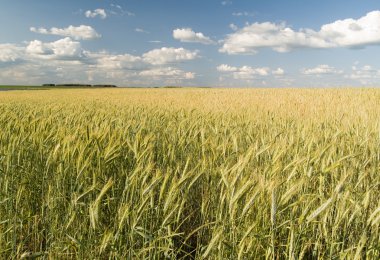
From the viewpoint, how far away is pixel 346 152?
2645mm

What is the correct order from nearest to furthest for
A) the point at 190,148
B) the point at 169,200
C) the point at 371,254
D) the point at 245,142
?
1. the point at 169,200
2. the point at 371,254
3. the point at 190,148
4. the point at 245,142

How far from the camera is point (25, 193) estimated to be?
2.10m

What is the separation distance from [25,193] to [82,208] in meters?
0.48

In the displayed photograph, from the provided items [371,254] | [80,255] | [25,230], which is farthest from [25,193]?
[371,254]

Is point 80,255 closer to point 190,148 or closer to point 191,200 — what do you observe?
point 191,200

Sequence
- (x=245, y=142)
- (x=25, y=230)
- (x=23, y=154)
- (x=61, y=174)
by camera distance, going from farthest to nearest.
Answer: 1. (x=245, y=142)
2. (x=23, y=154)
3. (x=25, y=230)
4. (x=61, y=174)

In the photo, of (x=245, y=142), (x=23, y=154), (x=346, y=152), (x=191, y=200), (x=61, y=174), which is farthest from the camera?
(x=245, y=142)

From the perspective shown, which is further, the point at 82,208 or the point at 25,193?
the point at 25,193

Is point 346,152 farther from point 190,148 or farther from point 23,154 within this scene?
point 23,154

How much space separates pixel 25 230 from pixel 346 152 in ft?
7.84

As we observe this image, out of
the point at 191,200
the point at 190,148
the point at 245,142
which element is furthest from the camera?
the point at 245,142

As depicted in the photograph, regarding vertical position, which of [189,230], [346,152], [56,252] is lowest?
[189,230]

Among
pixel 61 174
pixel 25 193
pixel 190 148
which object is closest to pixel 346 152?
pixel 190 148

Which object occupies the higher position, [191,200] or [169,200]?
[169,200]
